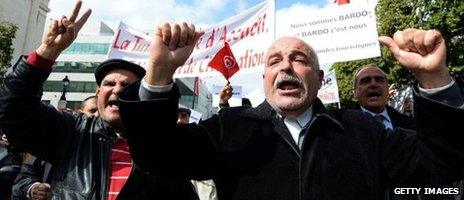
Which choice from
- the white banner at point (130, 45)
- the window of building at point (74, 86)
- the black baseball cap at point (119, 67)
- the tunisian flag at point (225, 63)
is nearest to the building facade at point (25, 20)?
the window of building at point (74, 86)

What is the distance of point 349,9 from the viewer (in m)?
5.85

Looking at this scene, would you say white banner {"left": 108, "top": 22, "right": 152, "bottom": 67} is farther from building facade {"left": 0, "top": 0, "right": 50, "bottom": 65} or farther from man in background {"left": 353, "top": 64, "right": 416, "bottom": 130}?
building facade {"left": 0, "top": 0, "right": 50, "bottom": 65}

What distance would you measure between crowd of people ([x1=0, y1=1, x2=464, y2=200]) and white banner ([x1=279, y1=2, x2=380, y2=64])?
3.32m

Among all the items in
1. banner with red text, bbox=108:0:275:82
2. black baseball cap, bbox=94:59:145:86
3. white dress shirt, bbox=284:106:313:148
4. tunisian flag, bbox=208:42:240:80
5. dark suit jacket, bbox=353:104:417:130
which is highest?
banner with red text, bbox=108:0:275:82

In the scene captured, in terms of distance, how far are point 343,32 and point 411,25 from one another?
11.2 meters

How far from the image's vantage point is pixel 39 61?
2328 mm

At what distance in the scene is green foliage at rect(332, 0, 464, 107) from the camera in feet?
44.4

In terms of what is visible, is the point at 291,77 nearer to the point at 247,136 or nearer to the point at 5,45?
the point at 247,136

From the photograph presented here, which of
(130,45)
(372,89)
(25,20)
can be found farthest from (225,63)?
(25,20)

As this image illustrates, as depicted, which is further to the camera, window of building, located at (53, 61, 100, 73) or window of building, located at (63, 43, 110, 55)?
window of building, located at (53, 61, 100, 73)

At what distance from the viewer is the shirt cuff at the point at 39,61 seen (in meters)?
2.31

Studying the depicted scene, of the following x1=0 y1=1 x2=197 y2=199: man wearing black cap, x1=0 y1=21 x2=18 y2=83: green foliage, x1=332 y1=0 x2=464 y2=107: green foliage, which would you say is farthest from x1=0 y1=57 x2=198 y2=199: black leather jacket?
x1=0 y1=21 x2=18 y2=83: green foliage

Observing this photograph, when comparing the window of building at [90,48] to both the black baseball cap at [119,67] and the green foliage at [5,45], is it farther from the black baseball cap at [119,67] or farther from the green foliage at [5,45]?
the black baseball cap at [119,67]

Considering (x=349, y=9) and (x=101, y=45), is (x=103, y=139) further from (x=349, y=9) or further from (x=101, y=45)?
(x=101, y=45)
